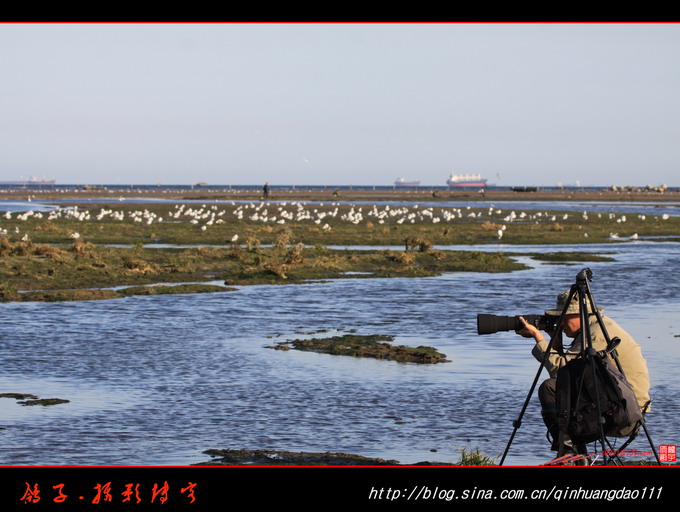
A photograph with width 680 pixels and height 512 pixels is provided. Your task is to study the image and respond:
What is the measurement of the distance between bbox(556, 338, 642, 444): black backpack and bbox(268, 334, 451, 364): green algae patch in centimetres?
952

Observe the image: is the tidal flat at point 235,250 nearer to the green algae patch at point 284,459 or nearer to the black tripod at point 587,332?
the green algae patch at point 284,459

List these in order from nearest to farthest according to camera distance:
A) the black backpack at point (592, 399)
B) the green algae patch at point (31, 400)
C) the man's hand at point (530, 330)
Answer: the black backpack at point (592, 399)
the man's hand at point (530, 330)
the green algae patch at point (31, 400)

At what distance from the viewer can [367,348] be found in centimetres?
1853

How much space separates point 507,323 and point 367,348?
1034cm

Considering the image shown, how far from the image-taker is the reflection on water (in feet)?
39.1

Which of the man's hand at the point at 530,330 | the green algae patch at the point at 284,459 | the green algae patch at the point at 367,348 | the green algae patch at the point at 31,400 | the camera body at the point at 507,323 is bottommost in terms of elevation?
the green algae patch at the point at 31,400

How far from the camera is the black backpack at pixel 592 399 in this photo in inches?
299

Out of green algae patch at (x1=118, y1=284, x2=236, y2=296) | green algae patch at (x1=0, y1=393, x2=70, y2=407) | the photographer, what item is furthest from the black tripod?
green algae patch at (x1=118, y1=284, x2=236, y2=296)

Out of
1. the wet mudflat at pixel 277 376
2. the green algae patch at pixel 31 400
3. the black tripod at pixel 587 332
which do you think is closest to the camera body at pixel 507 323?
the black tripod at pixel 587 332

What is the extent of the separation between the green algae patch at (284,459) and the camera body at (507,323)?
291 centimetres

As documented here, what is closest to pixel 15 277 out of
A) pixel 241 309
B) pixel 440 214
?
pixel 241 309

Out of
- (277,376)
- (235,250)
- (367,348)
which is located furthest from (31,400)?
(235,250)

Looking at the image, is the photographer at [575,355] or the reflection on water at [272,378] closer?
the photographer at [575,355]

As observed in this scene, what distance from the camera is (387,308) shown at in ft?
81.8
